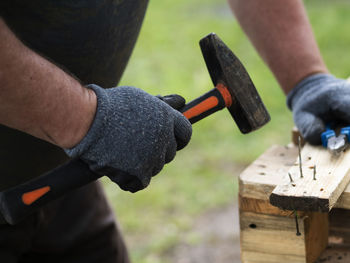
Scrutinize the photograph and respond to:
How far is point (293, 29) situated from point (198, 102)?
1.55 feet

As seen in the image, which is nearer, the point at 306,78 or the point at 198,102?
the point at 198,102

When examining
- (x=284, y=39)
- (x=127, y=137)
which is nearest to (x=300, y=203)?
(x=127, y=137)

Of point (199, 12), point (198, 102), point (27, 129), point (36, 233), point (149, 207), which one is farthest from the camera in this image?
point (199, 12)

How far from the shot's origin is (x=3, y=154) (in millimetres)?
1663

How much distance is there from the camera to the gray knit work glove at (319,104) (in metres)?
1.73

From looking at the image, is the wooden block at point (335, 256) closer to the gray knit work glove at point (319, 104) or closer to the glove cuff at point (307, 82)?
the gray knit work glove at point (319, 104)

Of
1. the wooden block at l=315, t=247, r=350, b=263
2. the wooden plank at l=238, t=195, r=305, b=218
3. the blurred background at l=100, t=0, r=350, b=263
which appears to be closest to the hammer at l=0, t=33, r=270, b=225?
the wooden plank at l=238, t=195, r=305, b=218

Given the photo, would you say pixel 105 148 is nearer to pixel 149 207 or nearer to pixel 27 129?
pixel 27 129

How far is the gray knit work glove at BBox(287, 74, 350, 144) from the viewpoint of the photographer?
173 cm

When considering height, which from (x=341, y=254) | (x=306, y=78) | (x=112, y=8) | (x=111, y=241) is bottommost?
(x=111, y=241)

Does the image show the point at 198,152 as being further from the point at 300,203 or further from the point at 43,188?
the point at 300,203

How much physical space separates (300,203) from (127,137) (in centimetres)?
45

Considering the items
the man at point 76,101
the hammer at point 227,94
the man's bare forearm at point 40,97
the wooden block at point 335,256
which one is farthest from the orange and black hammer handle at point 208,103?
the wooden block at point 335,256

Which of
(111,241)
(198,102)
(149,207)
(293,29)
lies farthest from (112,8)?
(149,207)
